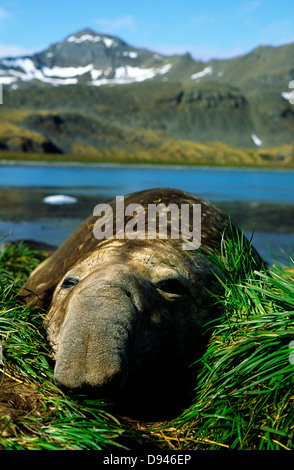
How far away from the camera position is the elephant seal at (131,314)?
373cm

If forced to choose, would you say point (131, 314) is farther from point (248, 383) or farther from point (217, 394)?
point (248, 383)

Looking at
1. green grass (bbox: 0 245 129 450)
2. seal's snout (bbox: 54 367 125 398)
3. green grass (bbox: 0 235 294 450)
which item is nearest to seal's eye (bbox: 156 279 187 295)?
green grass (bbox: 0 235 294 450)

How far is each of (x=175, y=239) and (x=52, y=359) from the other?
5.54 feet

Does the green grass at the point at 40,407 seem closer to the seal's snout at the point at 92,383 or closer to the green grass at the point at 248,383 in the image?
the seal's snout at the point at 92,383

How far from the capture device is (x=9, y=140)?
176 meters

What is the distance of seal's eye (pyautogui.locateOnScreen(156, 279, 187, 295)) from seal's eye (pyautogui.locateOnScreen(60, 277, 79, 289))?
802 mm

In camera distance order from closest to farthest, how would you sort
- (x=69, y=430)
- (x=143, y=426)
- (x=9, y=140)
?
(x=69, y=430), (x=143, y=426), (x=9, y=140)

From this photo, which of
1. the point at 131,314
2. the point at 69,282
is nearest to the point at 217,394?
the point at 131,314

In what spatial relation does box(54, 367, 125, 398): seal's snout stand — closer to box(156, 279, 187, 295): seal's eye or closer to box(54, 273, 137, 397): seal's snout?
box(54, 273, 137, 397): seal's snout

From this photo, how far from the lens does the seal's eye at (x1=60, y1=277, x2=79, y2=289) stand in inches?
187

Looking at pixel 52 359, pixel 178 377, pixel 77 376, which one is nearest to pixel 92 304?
pixel 77 376

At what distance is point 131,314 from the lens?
3973mm

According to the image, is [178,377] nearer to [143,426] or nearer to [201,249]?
[143,426]
